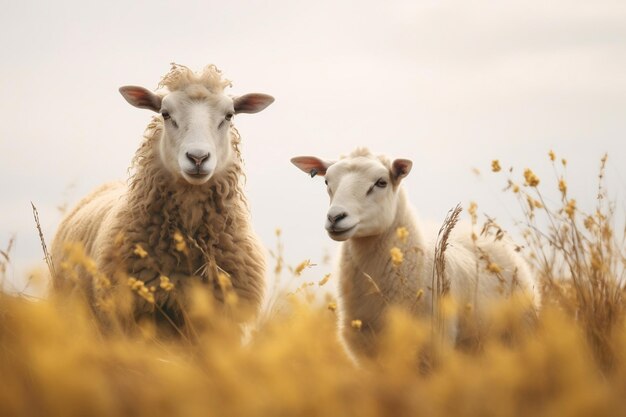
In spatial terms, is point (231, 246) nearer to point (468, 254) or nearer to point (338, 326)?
point (338, 326)

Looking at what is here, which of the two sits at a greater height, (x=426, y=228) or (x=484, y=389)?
(x=426, y=228)

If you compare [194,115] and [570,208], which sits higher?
[194,115]

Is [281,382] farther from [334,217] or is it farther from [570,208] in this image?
[334,217]

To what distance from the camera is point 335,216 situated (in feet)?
17.8

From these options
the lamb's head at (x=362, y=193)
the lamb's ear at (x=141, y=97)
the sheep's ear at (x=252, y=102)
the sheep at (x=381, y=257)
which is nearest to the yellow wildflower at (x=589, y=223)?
the sheep at (x=381, y=257)

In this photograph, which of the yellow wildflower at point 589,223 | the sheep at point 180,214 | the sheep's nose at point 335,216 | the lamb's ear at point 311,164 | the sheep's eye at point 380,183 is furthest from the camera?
the lamb's ear at point 311,164

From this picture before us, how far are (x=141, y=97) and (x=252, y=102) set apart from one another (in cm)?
97

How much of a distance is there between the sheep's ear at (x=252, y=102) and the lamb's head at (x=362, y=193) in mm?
1128

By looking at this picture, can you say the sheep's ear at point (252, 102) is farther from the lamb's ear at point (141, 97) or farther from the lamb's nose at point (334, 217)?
the lamb's nose at point (334, 217)

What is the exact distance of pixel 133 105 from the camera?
673cm

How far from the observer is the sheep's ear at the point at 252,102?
6.82m

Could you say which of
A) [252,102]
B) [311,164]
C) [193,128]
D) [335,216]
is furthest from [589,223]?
[252,102]

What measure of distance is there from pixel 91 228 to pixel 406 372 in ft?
15.0

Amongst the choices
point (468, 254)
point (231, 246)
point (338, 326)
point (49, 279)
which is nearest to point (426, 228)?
point (468, 254)
